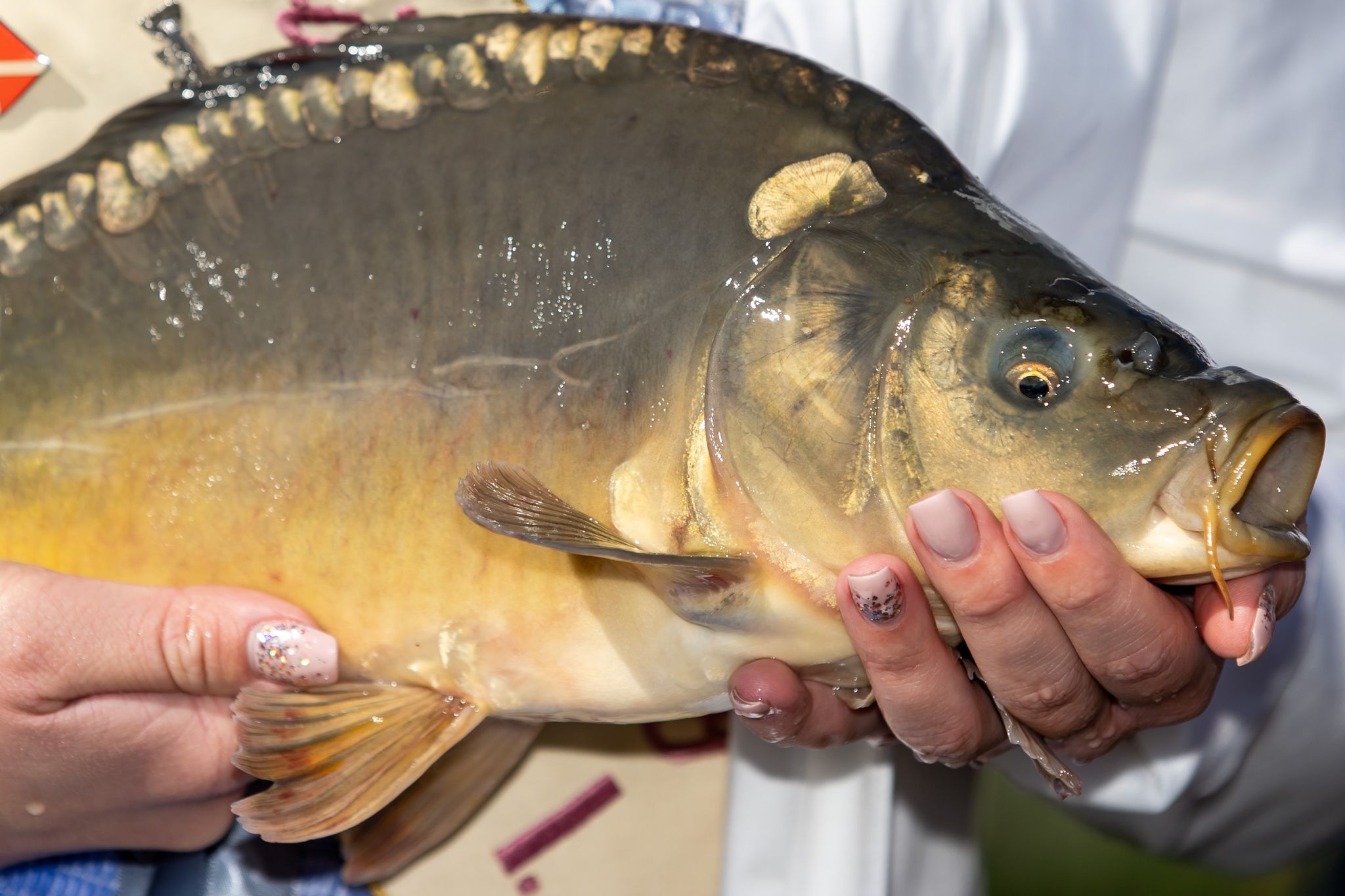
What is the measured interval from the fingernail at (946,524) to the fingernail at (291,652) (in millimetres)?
612

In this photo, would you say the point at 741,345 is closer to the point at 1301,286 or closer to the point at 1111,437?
the point at 1111,437

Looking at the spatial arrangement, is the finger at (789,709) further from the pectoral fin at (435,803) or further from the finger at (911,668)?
the pectoral fin at (435,803)

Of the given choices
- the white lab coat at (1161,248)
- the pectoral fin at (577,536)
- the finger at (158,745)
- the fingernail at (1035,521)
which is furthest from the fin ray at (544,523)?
the white lab coat at (1161,248)

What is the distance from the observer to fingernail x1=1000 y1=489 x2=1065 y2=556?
0.88 metres

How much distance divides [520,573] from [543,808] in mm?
552

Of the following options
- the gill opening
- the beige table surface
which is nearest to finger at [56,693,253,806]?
the beige table surface

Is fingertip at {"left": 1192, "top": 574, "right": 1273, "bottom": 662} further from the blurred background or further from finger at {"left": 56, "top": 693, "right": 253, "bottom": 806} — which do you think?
finger at {"left": 56, "top": 693, "right": 253, "bottom": 806}

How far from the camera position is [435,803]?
1.41m

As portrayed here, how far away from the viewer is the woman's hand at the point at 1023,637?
0.91 m

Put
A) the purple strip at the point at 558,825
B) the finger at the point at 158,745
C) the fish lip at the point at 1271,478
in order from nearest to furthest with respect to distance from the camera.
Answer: the fish lip at the point at 1271,478 < the finger at the point at 158,745 < the purple strip at the point at 558,825

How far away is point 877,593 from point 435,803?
0.75 meters

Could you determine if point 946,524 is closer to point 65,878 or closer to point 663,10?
point 663,10

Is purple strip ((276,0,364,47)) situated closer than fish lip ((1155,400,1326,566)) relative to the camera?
No

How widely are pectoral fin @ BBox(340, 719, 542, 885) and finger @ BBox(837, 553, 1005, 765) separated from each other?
19.9 inches
